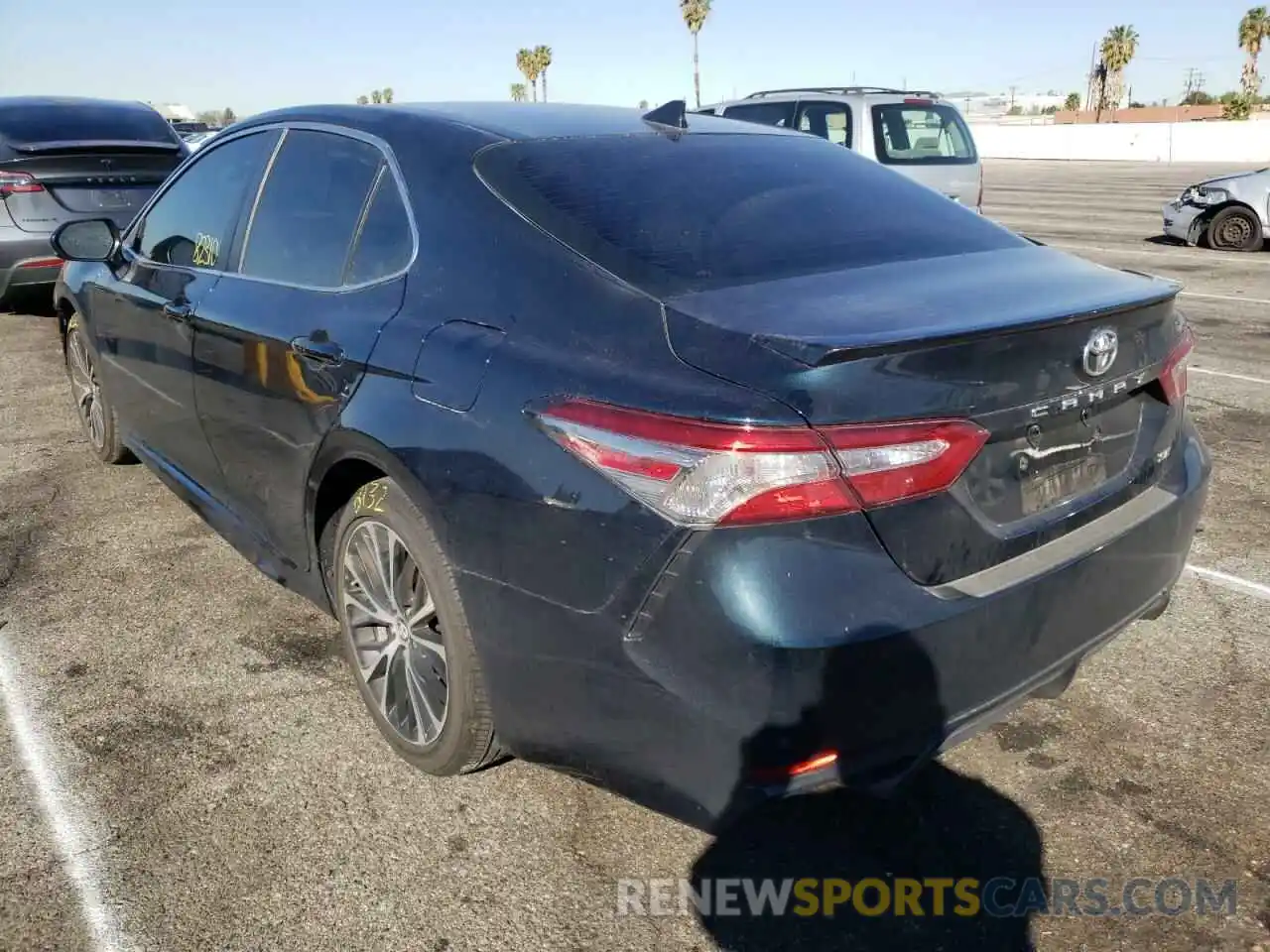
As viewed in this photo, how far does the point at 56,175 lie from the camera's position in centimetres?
850

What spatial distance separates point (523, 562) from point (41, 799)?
5.24 feet

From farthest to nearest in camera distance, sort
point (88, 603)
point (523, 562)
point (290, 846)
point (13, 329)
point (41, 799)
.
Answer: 1. point (13, 329)
2. point (88, 603)
3. point (41, 799)
4. point (290, 846)
5. point (523, 562)

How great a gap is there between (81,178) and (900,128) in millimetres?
7744

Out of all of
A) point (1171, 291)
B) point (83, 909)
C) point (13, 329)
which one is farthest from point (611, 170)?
point (13, 329)

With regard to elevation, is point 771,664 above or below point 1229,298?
above

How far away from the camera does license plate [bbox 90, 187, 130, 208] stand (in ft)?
28.6

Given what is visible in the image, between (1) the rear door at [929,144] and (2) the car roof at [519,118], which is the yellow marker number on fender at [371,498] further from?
(1) the rear door at [929,144]

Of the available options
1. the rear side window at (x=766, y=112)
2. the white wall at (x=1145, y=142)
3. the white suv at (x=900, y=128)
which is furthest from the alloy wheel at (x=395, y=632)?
the white wall at (x=1145, y=142)

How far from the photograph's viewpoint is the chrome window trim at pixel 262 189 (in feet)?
9.53

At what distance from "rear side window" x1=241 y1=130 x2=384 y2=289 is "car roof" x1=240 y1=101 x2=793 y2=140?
0.31 ft

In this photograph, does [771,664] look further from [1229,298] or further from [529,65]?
[529,65]

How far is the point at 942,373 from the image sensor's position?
84.4 inches

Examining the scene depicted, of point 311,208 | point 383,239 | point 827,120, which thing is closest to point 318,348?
point 383,239

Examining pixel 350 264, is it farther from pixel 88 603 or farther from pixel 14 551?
pixel 14 551
